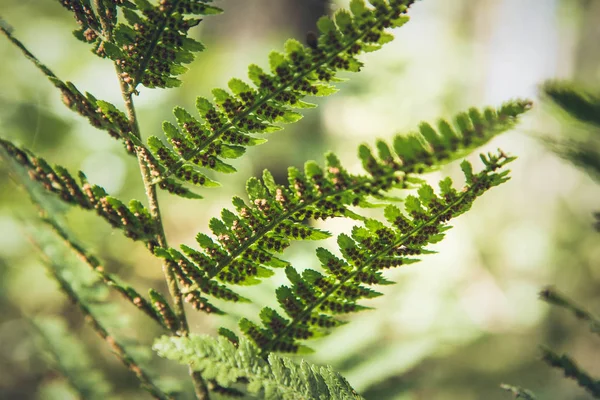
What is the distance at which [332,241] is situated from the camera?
12.9 ft

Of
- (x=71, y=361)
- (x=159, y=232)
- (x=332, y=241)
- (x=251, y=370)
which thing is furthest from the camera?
(x=332, y=241)

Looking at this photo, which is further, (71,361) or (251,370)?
(71,361)

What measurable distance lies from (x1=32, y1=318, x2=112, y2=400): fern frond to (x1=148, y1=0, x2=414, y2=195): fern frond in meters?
0.53

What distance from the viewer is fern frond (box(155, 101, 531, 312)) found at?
1.52 ft

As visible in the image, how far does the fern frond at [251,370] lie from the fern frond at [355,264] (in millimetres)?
81

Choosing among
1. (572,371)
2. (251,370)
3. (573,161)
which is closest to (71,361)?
(251,370)

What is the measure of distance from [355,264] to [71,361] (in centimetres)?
72

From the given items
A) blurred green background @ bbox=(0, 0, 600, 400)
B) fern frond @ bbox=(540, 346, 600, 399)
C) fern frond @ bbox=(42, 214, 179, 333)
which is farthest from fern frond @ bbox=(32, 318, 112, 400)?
fern frond @ bbox=(540, 346, 600, 399)

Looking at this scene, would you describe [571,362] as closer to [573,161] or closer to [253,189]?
[573,161]

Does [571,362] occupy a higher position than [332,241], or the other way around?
[332,241]

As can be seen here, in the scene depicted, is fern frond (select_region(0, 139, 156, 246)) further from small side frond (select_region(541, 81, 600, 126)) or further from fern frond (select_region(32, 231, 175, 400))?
small side frond (select_region(541, 81, 600, 126))

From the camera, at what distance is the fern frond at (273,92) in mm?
532

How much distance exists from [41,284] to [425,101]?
186 inches

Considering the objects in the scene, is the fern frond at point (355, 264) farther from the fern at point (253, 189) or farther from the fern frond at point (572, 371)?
the fern frond at point (572, 371)
